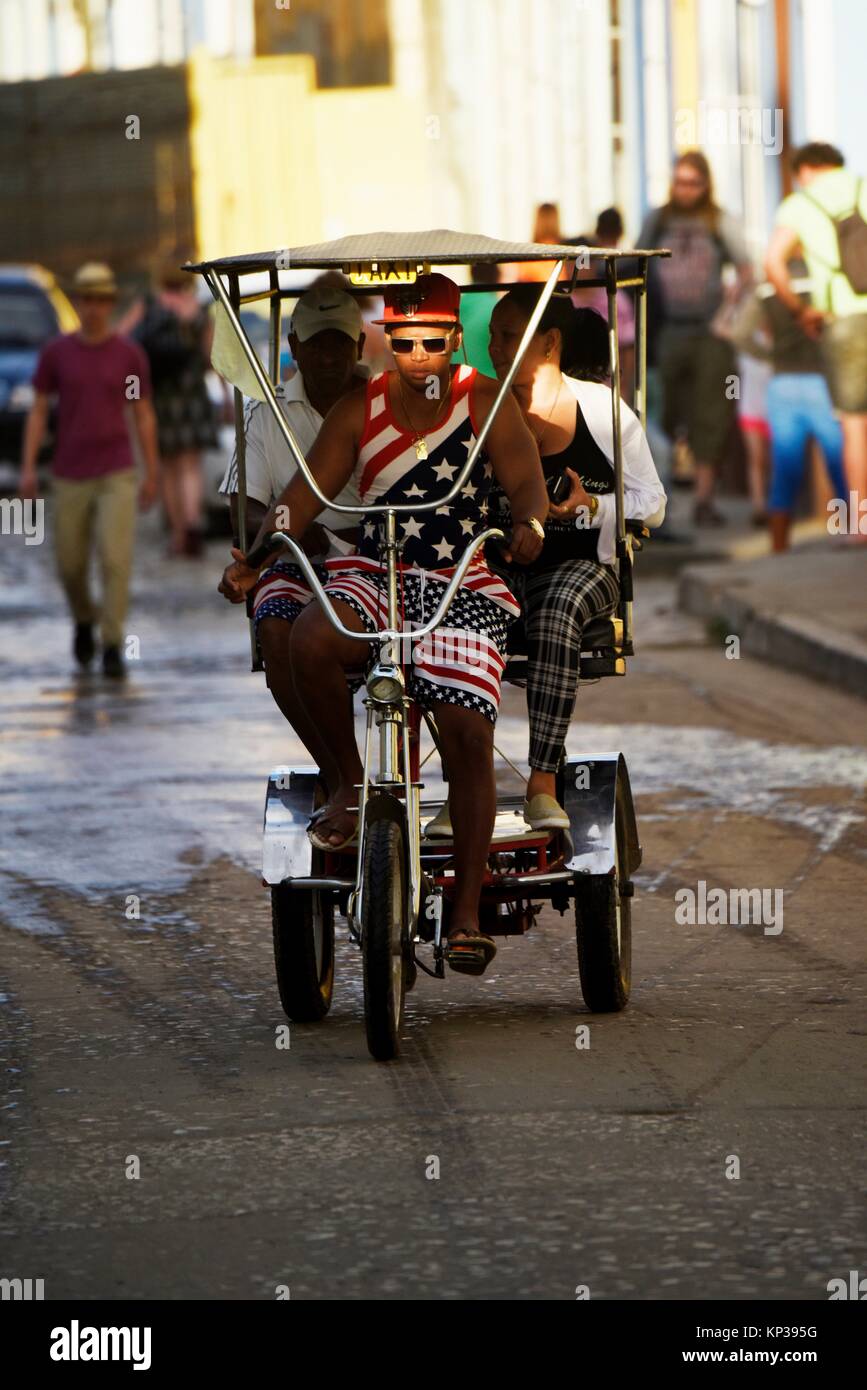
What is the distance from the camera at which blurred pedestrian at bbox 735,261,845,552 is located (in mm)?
17031

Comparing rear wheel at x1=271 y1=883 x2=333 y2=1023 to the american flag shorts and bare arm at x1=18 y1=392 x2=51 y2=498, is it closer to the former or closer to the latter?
the american flag shorts

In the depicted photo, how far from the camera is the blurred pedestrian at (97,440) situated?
47.4 feet

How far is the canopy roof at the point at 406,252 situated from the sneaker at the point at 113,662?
24.9ft

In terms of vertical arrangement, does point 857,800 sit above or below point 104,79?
below

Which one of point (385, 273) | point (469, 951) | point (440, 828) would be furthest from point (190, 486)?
point (469, 951)

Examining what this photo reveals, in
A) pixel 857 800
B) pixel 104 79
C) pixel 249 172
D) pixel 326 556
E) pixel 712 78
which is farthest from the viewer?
pixel 104 79

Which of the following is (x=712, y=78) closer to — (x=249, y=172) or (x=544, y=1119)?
(x=249, y=172)

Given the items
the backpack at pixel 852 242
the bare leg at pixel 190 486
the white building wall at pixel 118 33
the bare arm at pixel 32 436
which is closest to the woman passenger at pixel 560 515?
the bare arm at pixel 32 436

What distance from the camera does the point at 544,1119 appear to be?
579cm

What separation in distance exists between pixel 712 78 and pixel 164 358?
27.1 ft

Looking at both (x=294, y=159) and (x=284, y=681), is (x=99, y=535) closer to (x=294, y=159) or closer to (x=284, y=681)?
(x=284, y=681)

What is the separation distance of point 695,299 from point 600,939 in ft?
41.4

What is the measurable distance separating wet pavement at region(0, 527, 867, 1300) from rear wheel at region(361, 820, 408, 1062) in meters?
0.12
